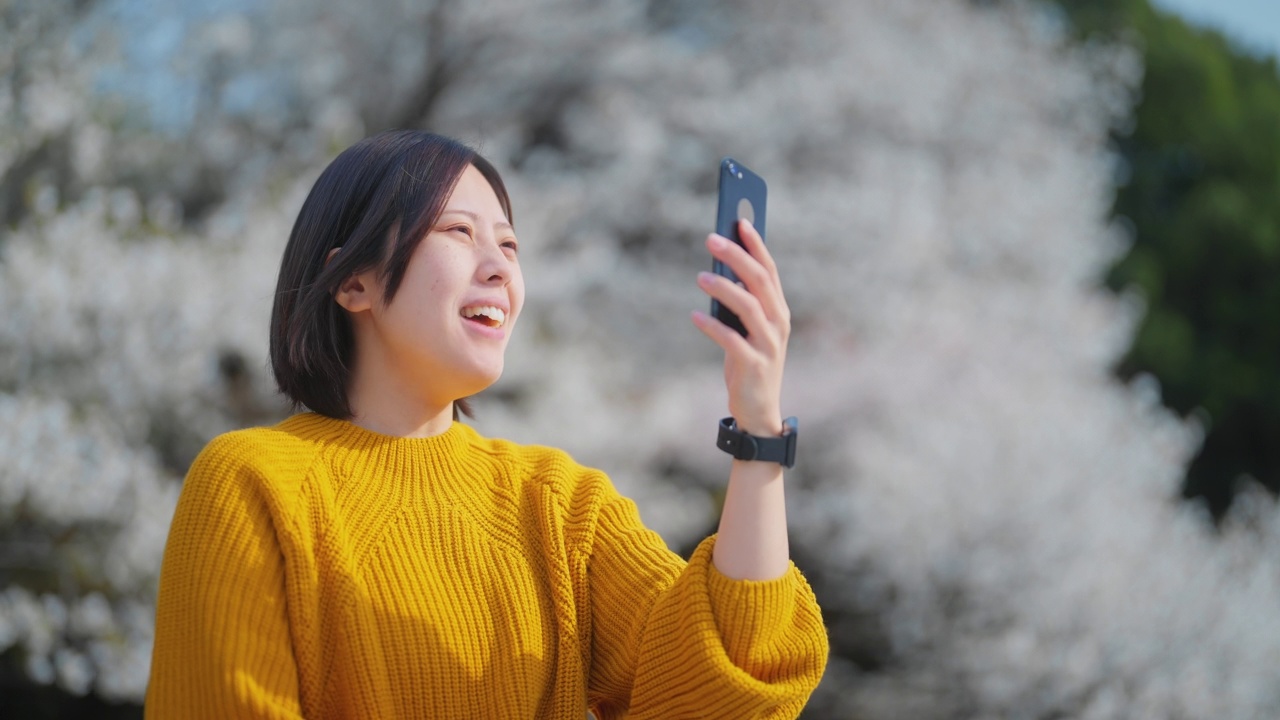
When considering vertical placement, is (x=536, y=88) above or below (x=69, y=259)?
above

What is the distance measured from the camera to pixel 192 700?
1.10m

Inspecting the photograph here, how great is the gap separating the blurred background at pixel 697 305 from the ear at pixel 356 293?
1963 millimetres

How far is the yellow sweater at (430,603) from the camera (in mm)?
1111

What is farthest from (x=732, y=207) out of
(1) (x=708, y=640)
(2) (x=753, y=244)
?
(1) (x=708, y=640)

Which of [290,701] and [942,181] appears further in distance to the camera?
[942,181]

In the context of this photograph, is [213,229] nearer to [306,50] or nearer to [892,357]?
[306,50]

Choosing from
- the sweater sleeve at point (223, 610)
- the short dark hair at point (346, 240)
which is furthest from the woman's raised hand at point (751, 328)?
the sweater sleeve at point (223, 610)

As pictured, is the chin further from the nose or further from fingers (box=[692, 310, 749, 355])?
fingers (box=[692, 310, 749, 355])

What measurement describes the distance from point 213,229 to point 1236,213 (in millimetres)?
6699

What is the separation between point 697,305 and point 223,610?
394 cm

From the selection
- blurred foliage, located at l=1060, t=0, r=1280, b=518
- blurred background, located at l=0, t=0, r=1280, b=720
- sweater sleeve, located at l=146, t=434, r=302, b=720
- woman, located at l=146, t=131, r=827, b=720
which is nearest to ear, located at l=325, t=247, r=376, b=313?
woman, located at l=146, t=131, r=827, b=720

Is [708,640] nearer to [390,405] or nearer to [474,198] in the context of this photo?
[390,405]

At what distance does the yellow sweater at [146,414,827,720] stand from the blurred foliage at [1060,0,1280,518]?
647 centimetres

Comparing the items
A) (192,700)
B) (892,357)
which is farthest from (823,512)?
(192,700)
